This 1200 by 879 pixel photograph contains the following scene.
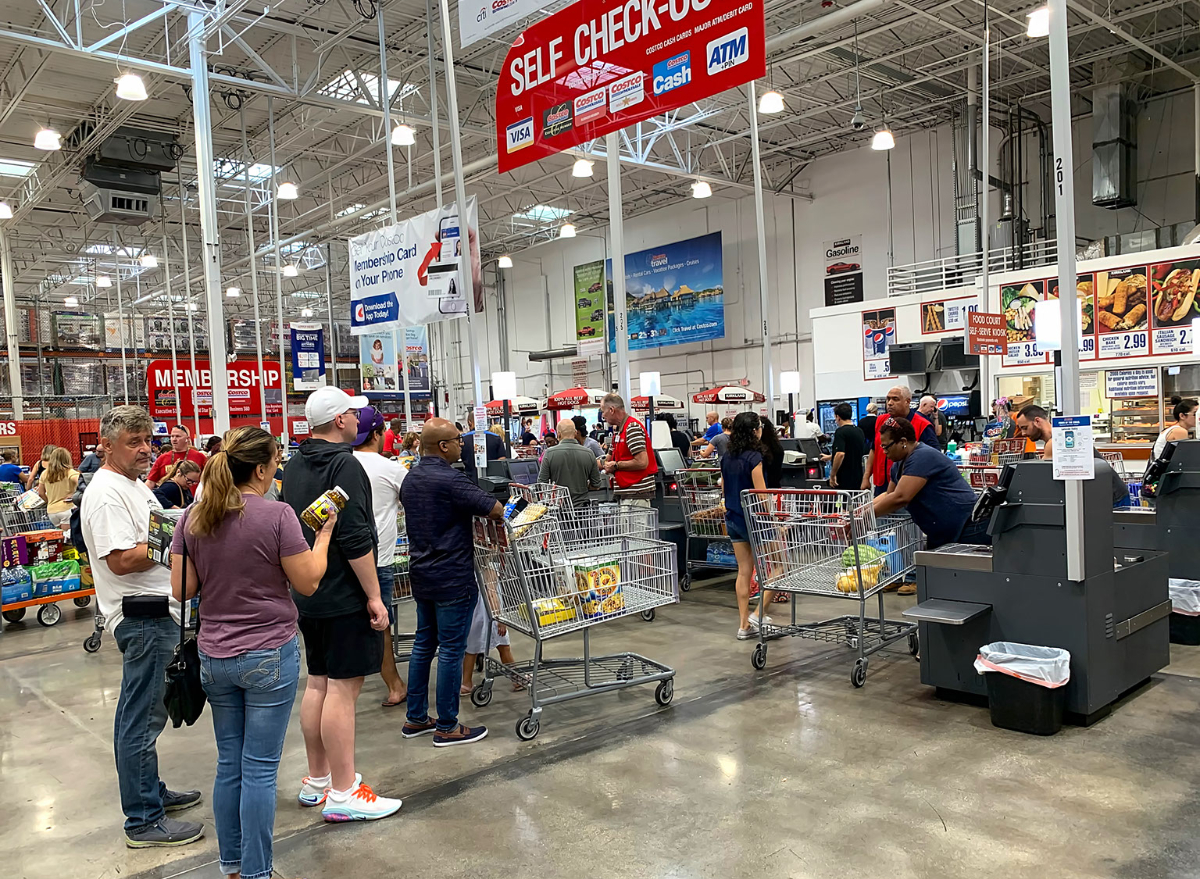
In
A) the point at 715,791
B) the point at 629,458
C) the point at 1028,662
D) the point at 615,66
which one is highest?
the point at 615,66

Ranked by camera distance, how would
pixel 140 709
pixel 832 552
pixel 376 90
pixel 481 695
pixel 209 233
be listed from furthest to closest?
1. pixel 376 90
2. pixel 209 233
3. pixel 832 552
4. pixel 481 695
5. pixel 140 709

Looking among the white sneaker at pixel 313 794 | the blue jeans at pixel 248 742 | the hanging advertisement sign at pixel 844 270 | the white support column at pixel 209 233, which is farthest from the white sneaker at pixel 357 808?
the hanging advertisement sign at pixel 844 270

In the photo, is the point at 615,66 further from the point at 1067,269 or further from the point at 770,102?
the point at 770,102

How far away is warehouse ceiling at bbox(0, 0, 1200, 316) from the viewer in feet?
42.0

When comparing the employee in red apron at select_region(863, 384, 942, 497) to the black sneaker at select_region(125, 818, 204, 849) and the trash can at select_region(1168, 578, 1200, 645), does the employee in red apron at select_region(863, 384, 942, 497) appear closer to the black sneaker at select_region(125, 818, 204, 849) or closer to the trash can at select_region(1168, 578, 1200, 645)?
the trash can at select_region(1168, 578, 1200, 645)

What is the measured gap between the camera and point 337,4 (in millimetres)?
13438

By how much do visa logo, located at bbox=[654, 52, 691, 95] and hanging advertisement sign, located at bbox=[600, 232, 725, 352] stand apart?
19.2m

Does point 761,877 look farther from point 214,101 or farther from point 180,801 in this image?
point 214,101

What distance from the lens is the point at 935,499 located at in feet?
16.9

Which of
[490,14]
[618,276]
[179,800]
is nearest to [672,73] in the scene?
[490,14]

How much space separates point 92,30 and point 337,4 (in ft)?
12.1

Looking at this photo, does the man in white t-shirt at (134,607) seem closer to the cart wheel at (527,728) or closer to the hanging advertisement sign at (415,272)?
the cart wheel at (527,728)

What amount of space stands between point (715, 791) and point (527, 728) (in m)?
1.10

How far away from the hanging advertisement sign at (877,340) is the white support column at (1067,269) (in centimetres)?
1340
